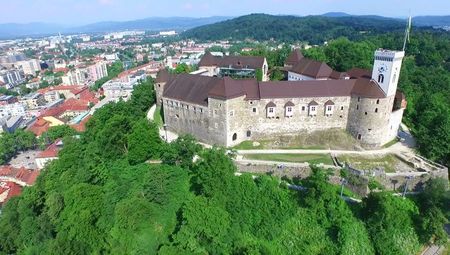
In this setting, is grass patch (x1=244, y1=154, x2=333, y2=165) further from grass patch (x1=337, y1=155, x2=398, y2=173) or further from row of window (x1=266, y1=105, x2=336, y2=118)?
row of window (x1=266, y1=105, x2=336, y2=118)

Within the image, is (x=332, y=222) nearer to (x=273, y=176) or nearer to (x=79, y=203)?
(x=273, y=176)

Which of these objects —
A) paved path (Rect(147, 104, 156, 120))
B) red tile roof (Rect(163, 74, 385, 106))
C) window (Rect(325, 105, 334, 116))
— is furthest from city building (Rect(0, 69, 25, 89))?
window (Rect(325, 105, 334, 116))

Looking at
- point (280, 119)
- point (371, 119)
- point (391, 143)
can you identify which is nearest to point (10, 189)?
point (280, 119)

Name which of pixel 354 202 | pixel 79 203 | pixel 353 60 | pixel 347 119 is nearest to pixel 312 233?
pixel 354 202

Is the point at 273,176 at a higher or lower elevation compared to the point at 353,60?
lower

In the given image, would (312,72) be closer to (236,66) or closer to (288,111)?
(288,111)

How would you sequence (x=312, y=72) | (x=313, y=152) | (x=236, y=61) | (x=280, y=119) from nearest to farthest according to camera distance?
(x=313, y=152) → (x=280, y=119) → (x=312, y=72) → (x=236, y=61)

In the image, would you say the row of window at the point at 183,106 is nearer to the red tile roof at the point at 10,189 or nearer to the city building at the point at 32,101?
the red tile roof at the point at 10,189
